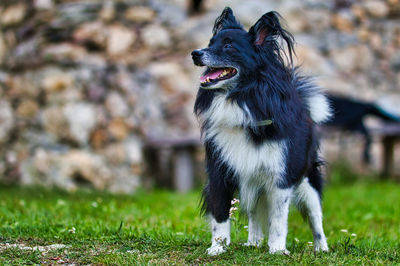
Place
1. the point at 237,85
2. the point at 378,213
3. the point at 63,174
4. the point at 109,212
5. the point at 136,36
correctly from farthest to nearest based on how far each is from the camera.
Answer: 1. the point at 136,36
2. the point at 63,174
3. the point at 378,213
4. the point at 109,212
5. the point at 237,85

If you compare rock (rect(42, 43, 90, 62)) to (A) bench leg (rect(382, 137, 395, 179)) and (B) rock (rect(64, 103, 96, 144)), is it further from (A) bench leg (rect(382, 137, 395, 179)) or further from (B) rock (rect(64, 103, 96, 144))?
(A) bench leg (rect(382, 137, 395, 179))

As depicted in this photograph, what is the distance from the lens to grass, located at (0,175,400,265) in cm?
299

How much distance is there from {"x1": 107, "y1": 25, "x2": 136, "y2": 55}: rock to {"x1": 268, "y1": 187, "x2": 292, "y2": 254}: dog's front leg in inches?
209

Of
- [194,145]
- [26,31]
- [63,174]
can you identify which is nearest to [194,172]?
[194,145]

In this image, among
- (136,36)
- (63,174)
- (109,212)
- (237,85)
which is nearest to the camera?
(237,85)

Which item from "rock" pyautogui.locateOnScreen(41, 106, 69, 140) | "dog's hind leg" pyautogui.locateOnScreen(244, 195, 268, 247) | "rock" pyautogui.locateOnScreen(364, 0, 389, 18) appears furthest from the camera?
"rock" pyautogui.locateOnScreen(364, 0, 389, 18)

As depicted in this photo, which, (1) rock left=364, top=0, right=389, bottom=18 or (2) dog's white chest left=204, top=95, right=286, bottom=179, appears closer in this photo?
(2) dog's white chest left=204, top=95, right=286, bottom=179

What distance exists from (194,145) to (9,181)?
259cm

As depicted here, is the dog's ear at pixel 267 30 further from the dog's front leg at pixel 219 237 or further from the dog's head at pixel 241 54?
the dog's front leg at pixel 219 237

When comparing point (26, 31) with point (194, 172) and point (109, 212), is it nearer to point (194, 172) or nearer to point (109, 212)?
point (194, 172)

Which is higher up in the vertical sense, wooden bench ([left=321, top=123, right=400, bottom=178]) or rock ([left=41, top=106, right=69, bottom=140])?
rock ([left=41, top=106, right=69, bottom=140])

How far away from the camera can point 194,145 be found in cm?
772

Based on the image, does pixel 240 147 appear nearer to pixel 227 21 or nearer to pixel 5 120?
pixel 227 21

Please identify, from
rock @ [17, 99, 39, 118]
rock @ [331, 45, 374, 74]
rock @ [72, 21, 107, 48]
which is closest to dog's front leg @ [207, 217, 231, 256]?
rock @ [17, 99, 39, 118]
